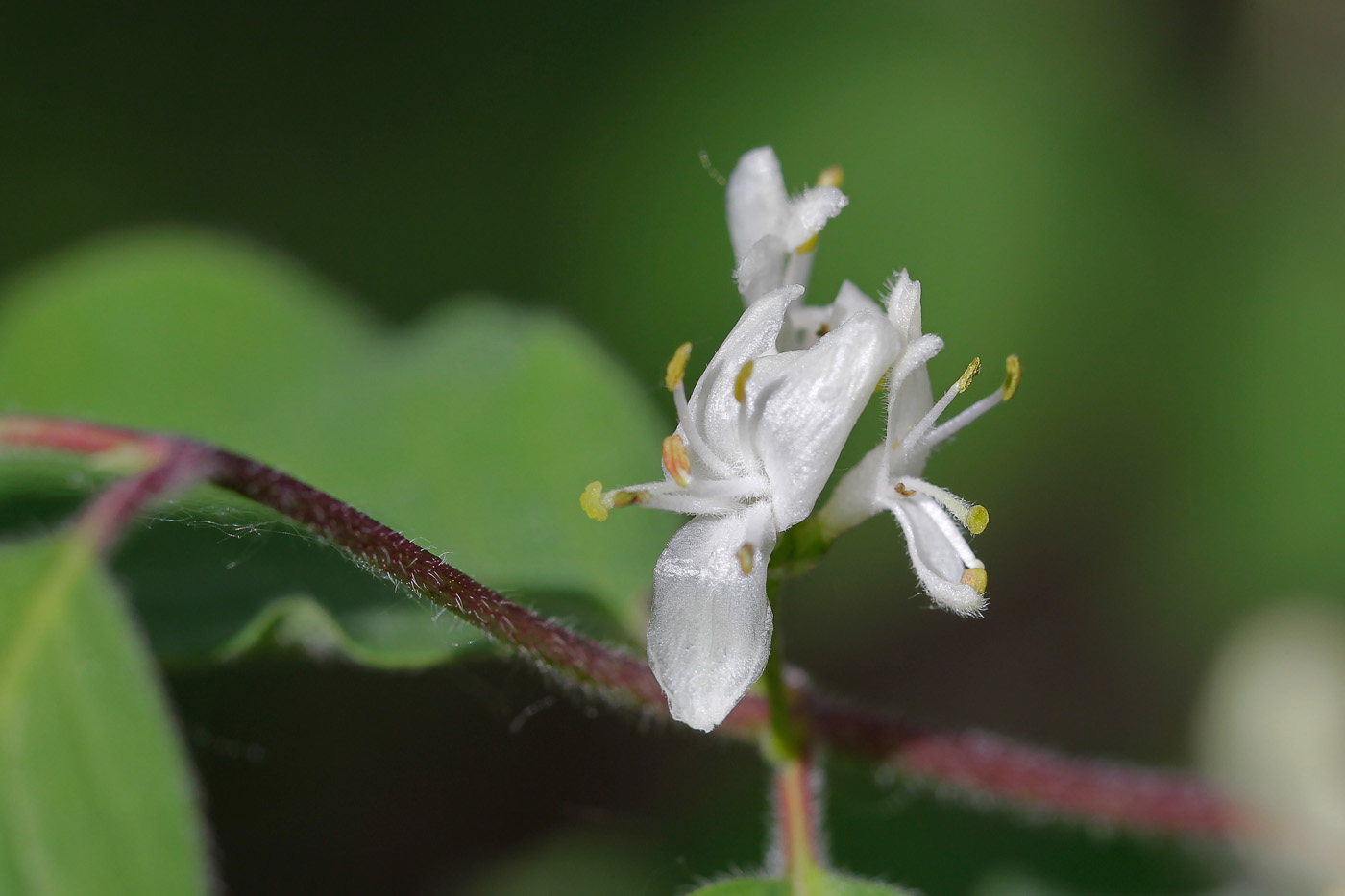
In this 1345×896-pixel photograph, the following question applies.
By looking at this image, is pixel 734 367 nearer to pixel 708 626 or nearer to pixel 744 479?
pixel 744 479

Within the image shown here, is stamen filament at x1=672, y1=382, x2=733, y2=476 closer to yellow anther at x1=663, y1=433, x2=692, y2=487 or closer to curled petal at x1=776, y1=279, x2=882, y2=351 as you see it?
yellow anther at x1=663, y1=433, x2=692, y2=487

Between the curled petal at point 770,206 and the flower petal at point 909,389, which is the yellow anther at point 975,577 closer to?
the flower petal at point 909,389

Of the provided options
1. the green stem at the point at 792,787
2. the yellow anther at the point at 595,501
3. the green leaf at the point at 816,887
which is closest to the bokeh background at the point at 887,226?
the green stem at the point at 792,787

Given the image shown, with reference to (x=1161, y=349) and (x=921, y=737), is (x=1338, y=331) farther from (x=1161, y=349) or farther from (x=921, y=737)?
(x=921, y=737)

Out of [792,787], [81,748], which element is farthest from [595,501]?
[81,748]

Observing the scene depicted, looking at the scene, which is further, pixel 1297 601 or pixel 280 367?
pixel 1297 601

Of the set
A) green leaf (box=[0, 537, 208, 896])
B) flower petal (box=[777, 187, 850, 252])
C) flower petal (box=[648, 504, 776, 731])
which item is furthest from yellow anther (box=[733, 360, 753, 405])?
green leaf (box=[0, 537, 208, 896])

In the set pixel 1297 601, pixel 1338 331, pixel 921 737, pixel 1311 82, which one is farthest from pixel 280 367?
pixel 1311 82
